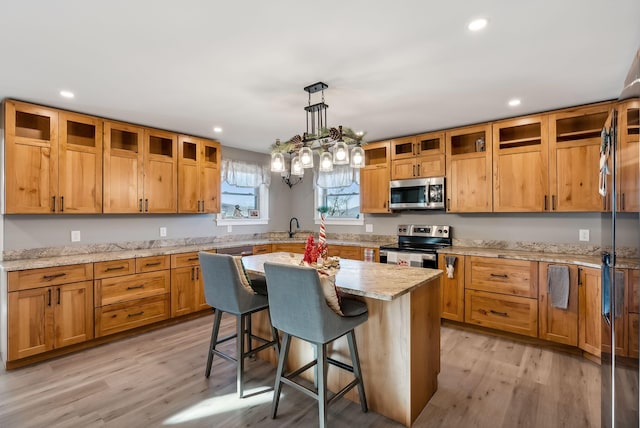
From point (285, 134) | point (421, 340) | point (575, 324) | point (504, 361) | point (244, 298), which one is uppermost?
point (285, 134)

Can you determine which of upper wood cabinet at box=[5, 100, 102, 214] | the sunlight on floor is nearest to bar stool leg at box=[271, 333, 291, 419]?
the sunlight on floor

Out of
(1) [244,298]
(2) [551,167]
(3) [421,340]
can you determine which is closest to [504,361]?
(3) [421,340]

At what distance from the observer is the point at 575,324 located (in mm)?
2990

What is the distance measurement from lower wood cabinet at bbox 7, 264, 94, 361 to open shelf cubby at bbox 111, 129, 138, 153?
1464 mm

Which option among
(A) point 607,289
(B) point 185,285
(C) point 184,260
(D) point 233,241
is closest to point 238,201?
(D) point 233,241

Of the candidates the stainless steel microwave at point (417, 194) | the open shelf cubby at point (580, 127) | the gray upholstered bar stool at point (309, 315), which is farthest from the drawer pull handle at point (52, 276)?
the open shelf cubby at point (580, 127)

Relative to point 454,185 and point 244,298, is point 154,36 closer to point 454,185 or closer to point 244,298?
point 244,298

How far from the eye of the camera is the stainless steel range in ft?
12.7

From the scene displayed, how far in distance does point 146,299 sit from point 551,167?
4.52 metres

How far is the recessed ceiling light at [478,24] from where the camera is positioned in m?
1.82

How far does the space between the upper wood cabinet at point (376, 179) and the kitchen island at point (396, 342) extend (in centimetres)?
229

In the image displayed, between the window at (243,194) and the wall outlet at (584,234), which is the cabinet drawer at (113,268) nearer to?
the window at (243,194)

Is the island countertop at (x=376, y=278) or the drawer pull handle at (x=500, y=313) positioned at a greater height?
the island countertop at (x=376, y=278)

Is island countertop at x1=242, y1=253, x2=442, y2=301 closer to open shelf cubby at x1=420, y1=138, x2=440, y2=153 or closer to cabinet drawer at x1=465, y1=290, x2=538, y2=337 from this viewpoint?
cabinet drawer at x1=465, y1=290, x2=538, y2=337
